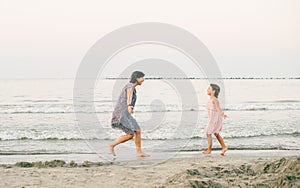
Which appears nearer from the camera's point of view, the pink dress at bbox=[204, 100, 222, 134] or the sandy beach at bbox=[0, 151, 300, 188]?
the sandy beach at bbox=[0, 151, 300, 188]

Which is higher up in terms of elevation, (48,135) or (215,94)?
(215,94)

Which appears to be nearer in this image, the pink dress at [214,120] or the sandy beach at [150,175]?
the sandy beach at [150,175]

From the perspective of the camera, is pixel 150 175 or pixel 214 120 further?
pixel 214 120

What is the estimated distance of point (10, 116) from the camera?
19.8m

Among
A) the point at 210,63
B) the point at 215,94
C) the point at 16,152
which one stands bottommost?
the point at 16,152

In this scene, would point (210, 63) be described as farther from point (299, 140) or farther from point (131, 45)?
point (299, 140)

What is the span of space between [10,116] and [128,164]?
13.6m

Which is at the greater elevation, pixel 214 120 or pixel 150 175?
pixel 214 120

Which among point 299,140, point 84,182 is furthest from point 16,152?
point 299,140

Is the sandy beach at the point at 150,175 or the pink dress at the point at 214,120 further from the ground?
the pink dress at the point at 214,120

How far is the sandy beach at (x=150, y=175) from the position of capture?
539 cm

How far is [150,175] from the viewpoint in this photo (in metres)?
6.58

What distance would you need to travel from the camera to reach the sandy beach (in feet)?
17.7

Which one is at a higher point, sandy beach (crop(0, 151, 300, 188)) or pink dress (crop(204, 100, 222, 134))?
pink dress (crop(204, 100, 222, 134))
